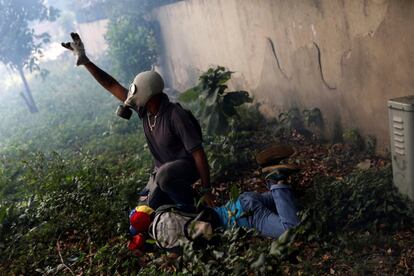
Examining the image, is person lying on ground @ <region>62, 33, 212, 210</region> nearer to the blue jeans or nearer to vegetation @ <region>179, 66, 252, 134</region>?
the blue jeans

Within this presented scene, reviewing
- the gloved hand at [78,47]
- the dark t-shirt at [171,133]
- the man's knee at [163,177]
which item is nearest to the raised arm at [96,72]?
the gloved hand at [78,47]

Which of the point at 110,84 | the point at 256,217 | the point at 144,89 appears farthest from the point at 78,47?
the point at 256,217

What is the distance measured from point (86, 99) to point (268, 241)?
1081 centimetres

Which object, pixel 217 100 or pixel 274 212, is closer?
pixel 274 212

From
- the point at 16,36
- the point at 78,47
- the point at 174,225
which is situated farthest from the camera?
the point at 16,36

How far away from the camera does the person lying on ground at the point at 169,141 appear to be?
3648mm

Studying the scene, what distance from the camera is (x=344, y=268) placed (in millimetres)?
2951

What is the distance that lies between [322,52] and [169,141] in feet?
7.99

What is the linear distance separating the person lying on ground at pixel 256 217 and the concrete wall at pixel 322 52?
5.34 feet

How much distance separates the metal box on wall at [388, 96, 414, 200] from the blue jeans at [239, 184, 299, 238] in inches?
37.4

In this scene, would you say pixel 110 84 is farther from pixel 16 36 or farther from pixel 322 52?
pixel 16 36

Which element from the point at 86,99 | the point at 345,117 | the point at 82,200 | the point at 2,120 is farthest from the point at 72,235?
the point at 2,120

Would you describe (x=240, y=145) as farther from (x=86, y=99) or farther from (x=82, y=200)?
(x=86, y=99)

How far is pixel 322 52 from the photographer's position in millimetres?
5117
